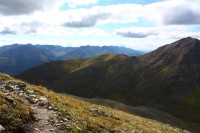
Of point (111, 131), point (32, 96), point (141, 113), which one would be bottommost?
point (141, 113)

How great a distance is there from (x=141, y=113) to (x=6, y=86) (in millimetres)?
85874

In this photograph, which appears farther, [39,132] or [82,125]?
[82,125]

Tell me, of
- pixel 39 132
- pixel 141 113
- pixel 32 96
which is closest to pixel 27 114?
pixel 39 132

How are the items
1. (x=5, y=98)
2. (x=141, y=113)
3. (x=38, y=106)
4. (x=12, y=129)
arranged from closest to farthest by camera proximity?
1. (x=12, y=129)
2. (x=5, y=98)
3. (x=38, y=106)
4. (x=141, y=113)

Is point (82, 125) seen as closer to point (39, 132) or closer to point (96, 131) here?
point (96, 131)

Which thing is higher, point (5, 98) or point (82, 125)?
point (5, 98)

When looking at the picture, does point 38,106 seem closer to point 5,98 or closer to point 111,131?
point 5,98

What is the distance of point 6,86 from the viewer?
76.9ft

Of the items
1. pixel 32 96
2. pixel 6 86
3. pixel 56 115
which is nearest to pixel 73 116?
pixel 56 115

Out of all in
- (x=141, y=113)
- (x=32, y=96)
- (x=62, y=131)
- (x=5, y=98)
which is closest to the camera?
(x=62, y=131)

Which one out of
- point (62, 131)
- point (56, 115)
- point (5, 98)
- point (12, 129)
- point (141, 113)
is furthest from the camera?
point (141, 113)

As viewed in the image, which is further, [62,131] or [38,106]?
[38,106]

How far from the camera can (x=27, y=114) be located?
17.1 m

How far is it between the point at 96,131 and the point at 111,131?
1.92 metres
